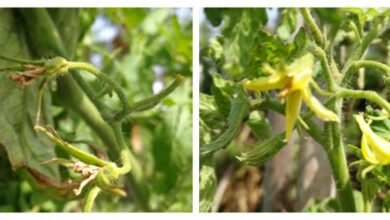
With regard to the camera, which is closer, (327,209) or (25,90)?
(25,90)

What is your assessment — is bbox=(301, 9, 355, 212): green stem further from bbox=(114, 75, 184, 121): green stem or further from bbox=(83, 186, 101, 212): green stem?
bbox=(83, 186, 101, 212): green stem

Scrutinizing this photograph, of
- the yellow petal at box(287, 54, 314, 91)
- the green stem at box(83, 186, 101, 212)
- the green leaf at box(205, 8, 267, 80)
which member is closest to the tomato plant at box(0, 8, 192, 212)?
the green stem at box(83, 186, 101, 212)

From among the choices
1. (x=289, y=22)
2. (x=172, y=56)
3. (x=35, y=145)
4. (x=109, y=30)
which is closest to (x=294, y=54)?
(x=289, y=22)

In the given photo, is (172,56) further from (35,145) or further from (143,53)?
(35,145)

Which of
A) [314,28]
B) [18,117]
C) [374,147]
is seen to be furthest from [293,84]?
[18,117]

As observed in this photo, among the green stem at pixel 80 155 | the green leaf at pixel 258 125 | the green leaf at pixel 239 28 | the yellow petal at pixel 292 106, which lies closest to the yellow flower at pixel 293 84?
the yellow petal at pixel 292 106

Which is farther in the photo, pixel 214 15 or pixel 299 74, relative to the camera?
pixel 214 15

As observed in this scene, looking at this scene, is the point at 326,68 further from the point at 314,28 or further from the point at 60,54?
the point at 60,54
